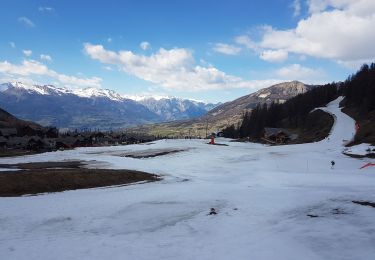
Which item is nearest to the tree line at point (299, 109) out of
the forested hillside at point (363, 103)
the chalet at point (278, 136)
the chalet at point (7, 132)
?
the forested hillside at point (363, 103)

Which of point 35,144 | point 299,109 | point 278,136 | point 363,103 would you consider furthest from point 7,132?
point 363,103

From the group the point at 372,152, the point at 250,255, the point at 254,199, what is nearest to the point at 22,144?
the point at 372,152

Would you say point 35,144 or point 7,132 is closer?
point 35,144

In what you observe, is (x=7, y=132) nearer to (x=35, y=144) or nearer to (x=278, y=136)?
(x=35, y=144)

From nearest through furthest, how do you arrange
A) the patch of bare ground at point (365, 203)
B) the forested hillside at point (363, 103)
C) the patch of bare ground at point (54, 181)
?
the patch of bare ground at point (365, 203)
the patch of bare ground at point (54, 181)
the forested hillside at point (363, 103)

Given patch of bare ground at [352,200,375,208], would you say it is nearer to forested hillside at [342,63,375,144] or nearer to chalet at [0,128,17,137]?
forested hillside at [342,63,375,144]

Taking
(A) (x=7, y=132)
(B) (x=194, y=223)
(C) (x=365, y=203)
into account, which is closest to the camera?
(B) (x=194, y=223)

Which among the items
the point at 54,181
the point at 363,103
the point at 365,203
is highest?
the point at 363,103

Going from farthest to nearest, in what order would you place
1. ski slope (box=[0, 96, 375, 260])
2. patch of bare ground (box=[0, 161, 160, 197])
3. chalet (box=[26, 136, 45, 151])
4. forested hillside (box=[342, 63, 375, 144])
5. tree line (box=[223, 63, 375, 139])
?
1. tree line (box=[223, 63, 375, 139])
2. chalet (box=[26, 136, 45, 151])
3. forested hillside (box=[342, 63, 375, 144])
4. patch of bare ground (box=[0, 161, 160, 197])
5. ski slope (box=[0, 96, 375, 260])

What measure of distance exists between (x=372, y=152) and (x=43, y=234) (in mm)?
56345

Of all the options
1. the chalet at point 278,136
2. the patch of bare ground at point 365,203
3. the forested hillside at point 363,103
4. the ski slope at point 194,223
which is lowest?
the ski slope at point 194,223

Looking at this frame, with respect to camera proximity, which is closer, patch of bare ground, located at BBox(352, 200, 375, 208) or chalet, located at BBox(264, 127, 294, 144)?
patch of bare ground, located at BBox(352, 200, 375, 208)

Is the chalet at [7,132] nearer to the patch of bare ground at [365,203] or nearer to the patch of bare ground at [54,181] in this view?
the patch of bare ground at [54,181]

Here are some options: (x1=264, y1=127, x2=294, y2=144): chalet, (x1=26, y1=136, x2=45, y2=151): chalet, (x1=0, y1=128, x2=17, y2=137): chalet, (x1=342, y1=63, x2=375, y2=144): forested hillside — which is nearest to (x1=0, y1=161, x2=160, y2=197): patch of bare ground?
(x1=342, y1=63, x2=375, y2=144): forested hillside
